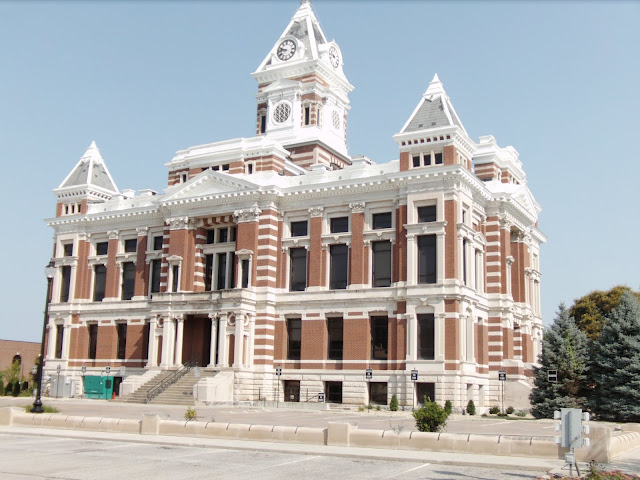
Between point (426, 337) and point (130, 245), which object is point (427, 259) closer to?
point (426, 337)

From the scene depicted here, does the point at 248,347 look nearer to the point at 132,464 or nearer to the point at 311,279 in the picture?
the point at 311,279

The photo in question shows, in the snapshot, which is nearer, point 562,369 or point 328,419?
point 328,419

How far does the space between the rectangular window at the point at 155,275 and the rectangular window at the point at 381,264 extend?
2010cm

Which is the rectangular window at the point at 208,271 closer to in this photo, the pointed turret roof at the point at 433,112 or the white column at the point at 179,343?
the white column at the point at 179,343

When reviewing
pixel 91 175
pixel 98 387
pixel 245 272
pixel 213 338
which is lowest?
pixel 98 387

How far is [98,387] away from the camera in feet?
203

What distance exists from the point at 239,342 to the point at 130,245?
727 inches

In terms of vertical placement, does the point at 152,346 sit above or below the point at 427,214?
below

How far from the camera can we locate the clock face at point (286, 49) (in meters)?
73.3

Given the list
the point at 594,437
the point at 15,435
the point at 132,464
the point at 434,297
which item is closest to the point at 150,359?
the point at 434,297

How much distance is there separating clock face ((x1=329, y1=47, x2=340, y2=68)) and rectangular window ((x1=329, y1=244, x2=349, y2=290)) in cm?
2539

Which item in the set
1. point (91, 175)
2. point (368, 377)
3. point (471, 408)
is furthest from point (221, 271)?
point (471, 408)

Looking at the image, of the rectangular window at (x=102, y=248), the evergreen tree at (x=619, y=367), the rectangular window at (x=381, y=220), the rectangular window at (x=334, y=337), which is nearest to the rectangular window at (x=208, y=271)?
the rectangular window at (x=334, y=337)

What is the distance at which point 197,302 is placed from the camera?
2216 inches
